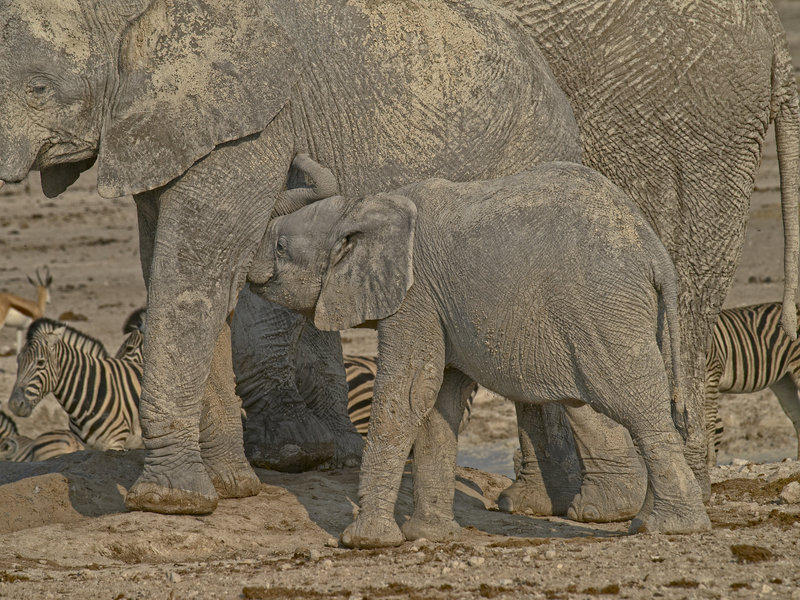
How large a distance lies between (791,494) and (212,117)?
2.83 metres

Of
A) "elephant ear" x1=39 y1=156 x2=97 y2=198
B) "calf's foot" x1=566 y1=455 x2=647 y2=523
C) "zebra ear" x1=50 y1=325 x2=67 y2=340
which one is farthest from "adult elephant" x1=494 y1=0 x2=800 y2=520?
"zebra ear" x1=50 y1=325 x2=67 y2=340

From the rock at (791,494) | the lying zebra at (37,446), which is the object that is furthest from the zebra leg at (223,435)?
the lying zebra at (37,446)

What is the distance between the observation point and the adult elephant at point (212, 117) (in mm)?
5277

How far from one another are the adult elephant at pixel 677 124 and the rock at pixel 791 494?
1.34 ft

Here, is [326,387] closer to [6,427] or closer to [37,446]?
[37,446]

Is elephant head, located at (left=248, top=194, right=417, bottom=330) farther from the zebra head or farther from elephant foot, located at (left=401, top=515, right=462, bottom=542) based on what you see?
the zebra head

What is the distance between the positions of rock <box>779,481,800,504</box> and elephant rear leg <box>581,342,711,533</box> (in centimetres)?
115

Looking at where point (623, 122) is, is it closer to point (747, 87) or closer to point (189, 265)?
point (747, 87)

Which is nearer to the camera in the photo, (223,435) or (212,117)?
(212,117)

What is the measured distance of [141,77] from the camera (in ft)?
17.3

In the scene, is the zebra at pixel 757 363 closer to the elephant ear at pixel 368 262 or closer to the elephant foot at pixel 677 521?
the elephant foot at pixel 677 521

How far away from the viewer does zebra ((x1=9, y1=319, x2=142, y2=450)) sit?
8781 mm

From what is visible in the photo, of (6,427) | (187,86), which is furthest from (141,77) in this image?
(6,427)

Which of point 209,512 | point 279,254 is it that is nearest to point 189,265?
point 279,254
